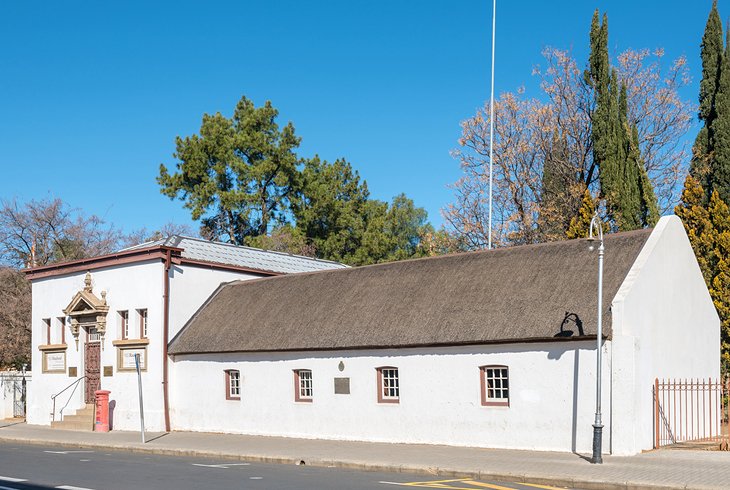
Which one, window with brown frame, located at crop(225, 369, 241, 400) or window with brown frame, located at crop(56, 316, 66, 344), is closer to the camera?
window with brown frame, located at crop(225, 369, 241, 400)

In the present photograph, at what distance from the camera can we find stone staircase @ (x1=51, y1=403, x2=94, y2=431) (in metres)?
30.7

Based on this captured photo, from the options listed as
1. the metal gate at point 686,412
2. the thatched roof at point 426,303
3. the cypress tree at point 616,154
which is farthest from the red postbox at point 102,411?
the cypress tree at point 616,154

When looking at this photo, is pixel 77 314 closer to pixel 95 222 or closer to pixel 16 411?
pixel 16 411

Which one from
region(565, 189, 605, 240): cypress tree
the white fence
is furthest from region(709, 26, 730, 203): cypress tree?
the white fence

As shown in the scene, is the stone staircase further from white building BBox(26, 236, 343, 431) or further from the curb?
the curb

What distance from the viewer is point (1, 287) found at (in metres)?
46.9

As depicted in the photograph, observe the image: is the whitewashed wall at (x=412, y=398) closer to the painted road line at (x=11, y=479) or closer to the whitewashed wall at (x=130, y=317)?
the whitewashed wall at (x=130, y=317)

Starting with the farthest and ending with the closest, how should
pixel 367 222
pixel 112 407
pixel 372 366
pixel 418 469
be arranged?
pixel 367 222 → pixel 112 407 → pixel 372 366 → pixel 418 469

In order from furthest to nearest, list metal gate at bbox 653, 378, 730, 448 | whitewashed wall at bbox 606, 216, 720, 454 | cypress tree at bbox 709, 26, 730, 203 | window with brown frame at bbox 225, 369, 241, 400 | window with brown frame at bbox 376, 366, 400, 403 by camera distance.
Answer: cypress tree at bbox 709, 26, 730, 203 < window with brown frame at bbox 225, 369, 241, 400 < window with brown frame at bbox 376, 366, 400, 403 < metal gate at bbox 653, 378, 730, 448 < whitewashed wall at bbox 606, 216, 720, 454

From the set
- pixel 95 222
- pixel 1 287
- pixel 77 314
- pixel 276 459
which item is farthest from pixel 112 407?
pixel 95 222

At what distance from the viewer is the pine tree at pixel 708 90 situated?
3516 cm

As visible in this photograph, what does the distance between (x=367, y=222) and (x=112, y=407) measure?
32578mm

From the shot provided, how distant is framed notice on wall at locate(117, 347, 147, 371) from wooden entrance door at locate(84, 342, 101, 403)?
4.28 feet

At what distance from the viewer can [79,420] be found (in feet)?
102
